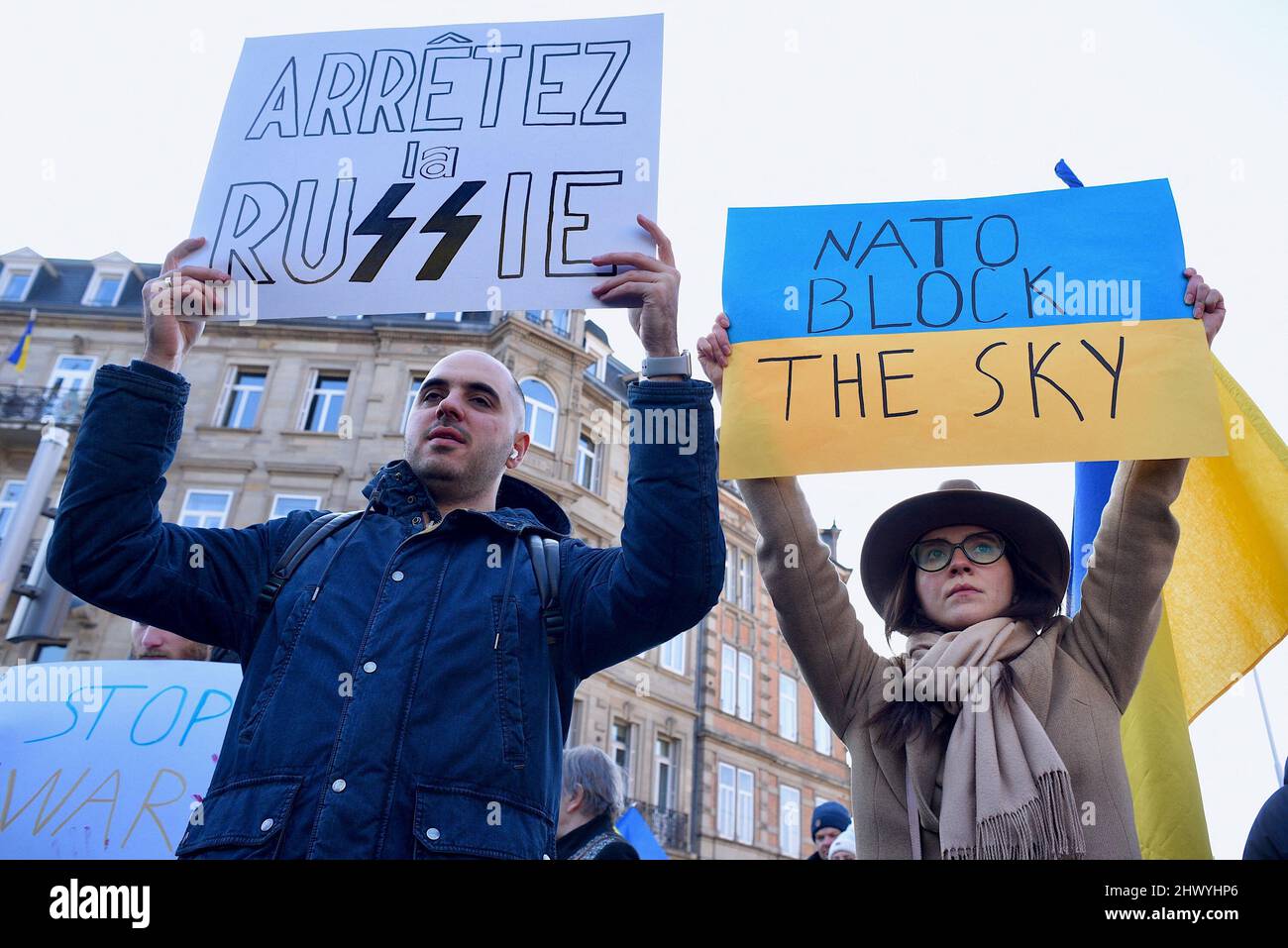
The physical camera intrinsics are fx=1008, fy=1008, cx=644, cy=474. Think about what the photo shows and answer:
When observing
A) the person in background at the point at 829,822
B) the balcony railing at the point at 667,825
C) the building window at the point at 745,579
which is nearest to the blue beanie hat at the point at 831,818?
the person in background at the point at 829,822

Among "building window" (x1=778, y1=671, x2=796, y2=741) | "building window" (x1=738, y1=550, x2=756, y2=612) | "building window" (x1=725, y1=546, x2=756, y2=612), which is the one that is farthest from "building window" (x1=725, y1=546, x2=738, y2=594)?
"building window" (x1=778, y1=671, x2=796, y2=741)

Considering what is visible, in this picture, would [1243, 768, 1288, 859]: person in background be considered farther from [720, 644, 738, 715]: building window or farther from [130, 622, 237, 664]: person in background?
[720, 644, 738, 715]: building window

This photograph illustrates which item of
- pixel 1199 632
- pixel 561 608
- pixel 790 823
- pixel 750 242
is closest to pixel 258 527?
pixel 561 608

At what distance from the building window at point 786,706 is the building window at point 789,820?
153 centimetres

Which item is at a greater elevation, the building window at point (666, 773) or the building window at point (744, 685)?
the building window at point (744, 685)

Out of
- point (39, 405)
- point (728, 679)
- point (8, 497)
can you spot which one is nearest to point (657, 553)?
point (8, 497)

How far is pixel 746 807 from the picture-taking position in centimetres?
2673

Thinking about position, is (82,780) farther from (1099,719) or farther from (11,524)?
(11,524)

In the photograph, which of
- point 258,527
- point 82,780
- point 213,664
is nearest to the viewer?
point 258,527

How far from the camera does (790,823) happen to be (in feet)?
92.1

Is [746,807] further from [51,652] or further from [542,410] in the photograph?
[51,652]

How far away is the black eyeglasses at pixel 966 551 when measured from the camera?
9.15 feet

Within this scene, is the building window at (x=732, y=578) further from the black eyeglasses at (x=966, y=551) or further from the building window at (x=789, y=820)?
the black eyeglasses at (x=966, y=551)
